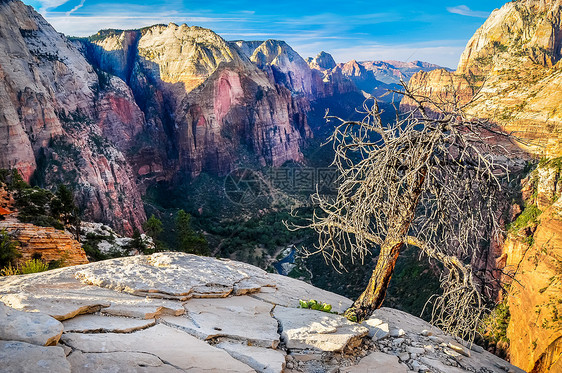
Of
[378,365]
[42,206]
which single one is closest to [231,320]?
[378,365]

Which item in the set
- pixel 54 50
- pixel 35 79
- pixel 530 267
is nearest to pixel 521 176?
pixel 530 267

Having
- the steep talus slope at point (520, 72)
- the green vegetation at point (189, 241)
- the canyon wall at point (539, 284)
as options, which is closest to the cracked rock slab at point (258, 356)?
the steep talus slope at point (520, 72)

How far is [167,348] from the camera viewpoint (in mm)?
4586

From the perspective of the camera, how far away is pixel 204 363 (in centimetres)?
440

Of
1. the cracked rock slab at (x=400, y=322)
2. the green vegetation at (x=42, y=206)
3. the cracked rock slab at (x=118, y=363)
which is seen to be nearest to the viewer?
the cracked rock slab at (x=118, y=363)

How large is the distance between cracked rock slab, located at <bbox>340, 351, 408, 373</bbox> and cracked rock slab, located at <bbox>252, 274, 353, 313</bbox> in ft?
7.36

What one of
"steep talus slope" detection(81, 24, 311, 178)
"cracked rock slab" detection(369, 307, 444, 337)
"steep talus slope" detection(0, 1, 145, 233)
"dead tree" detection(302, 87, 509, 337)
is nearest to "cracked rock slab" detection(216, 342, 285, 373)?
"dead tree" detection(302, 87, 509, 337)

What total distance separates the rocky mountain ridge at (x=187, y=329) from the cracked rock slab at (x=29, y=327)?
0.01m

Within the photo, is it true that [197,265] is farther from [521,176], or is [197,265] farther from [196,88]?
[196,88]

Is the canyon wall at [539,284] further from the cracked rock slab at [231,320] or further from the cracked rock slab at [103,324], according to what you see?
the cracked rock slab at [103,324]

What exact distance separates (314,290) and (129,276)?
5.47m

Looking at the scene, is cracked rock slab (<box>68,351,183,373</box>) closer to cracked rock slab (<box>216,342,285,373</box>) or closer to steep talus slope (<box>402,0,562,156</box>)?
cracked rock slab (<box>216,342,285,373</box>)

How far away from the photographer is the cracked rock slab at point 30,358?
3344 mm

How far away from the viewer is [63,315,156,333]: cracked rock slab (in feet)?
15.5
